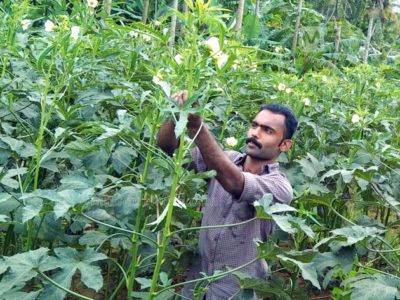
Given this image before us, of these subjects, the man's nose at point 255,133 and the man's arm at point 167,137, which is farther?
the man's nose at point 255,133

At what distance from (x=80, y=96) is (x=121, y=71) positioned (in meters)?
1.01

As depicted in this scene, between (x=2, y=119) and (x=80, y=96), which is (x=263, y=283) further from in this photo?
(x=2, y=119)

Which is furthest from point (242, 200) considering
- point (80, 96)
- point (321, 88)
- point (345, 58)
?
point (345, 58)

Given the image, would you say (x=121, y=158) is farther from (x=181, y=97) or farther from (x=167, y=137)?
(x=181, y=97)

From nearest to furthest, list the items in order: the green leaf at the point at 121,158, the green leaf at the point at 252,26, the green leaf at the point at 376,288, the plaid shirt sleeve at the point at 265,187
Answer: the green leaf at the point at 376,288, the plaid shirt sleeve at the point at 265,187, the green leaf at the point at 121,158, the green leaf at the point at 252,26

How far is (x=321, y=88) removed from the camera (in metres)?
6.40

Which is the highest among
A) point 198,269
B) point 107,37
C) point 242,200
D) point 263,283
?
point 107,37

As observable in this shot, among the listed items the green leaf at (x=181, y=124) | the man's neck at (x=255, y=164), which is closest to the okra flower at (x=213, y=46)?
the green leaf at (x=181, y=124)

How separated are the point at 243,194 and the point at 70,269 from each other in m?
0.82

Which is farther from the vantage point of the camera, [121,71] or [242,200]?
[121,71]

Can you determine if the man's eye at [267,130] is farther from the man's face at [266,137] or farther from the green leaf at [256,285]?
the green leaf at [256,285]

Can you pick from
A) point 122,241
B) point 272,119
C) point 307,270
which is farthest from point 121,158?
point 307,270

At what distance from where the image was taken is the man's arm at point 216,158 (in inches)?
101

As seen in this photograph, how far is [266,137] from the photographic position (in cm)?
303
